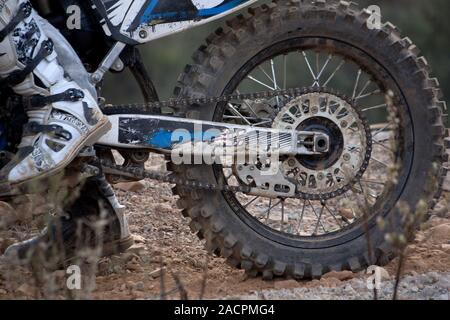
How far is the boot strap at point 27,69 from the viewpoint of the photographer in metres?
5.53

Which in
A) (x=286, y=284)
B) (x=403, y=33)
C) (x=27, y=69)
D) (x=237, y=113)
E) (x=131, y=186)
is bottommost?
(x=286, y=284)

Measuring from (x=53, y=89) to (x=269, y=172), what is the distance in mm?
1219

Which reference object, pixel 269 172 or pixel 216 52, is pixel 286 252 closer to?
pixel 269 172

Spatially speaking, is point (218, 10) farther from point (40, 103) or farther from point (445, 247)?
point (445, 247)

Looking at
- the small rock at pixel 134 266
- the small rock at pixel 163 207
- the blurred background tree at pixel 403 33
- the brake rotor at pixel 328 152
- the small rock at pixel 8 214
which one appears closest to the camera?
the brake rotor at pixel 328 152

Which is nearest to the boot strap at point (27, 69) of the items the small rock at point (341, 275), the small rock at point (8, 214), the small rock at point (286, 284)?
the small rock at point (8, 214)

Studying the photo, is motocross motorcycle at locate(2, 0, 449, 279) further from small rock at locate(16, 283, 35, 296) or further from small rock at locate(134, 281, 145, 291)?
small rock at locate(16, 283, 35, 296)

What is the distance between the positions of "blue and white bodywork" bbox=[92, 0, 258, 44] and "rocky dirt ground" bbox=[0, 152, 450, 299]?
3.80 ft

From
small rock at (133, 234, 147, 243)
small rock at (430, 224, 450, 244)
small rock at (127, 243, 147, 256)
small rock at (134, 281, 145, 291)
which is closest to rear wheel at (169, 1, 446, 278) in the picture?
small rock at (134, 281, 145, 291)

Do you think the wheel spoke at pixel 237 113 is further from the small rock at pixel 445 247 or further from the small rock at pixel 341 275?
the small rock at pixel 445 247

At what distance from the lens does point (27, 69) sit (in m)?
5.53

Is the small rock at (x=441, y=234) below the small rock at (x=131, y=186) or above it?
below

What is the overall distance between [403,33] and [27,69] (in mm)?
11699

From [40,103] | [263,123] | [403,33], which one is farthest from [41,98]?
[403,33]
